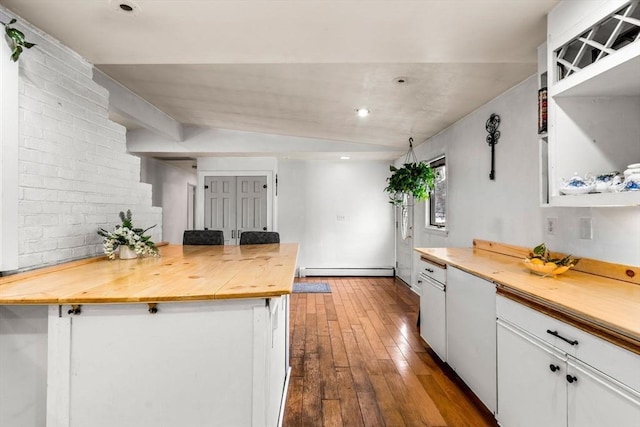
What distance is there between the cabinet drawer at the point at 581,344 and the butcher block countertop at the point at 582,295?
0.03 m

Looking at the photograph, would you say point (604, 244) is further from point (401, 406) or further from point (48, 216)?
point (48, 216)

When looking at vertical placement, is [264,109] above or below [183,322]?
above

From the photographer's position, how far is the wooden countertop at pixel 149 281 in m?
1.46

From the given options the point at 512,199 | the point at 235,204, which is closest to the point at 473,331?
the point at 512,199

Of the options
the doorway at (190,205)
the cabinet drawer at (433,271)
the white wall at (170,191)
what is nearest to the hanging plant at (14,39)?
the cabinet drawer at (433,271)

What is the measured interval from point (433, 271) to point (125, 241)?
247cm

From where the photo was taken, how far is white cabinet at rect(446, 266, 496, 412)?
2.05 m

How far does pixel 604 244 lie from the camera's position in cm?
195

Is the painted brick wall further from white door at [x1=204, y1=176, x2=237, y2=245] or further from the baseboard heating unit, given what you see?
the baseboard heating unit

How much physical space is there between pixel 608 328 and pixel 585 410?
14.4 inches

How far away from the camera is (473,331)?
2.27m

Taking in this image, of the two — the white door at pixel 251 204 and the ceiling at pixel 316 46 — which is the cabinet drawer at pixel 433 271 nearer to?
the ceiling at pixel 316 46

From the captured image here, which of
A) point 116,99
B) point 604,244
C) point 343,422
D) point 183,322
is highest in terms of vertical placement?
point 116,99

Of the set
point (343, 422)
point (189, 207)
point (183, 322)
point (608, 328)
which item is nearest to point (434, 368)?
point (343, 422)
